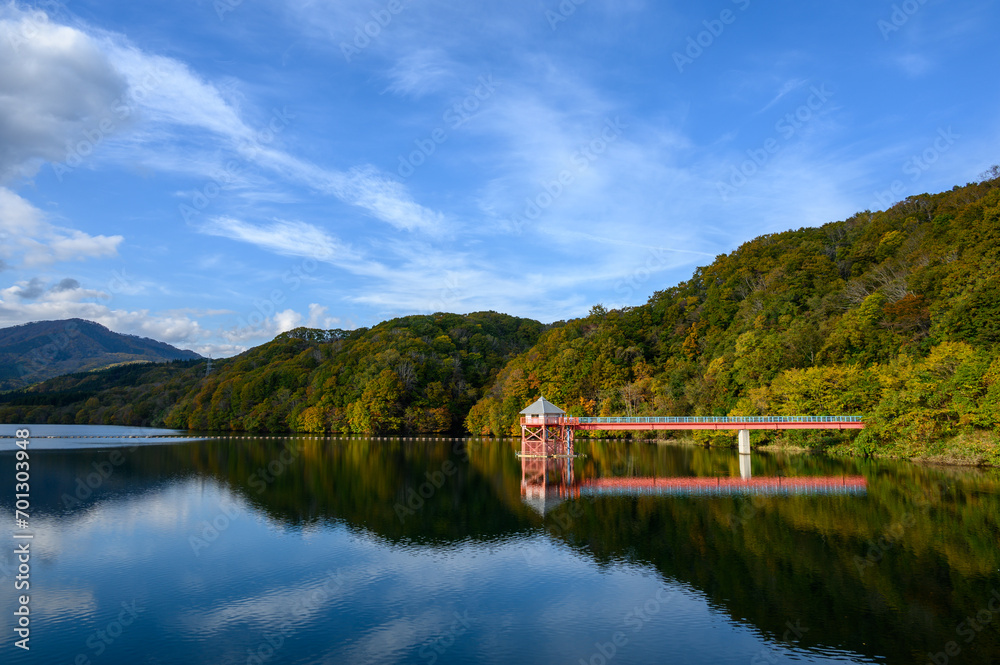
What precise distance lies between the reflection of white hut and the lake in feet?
46.6

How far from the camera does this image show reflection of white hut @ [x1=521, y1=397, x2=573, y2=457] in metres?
48.7

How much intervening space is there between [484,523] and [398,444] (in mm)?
44814

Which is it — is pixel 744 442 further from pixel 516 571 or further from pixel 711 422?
pixel 516 571

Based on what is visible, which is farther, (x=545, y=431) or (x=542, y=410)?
(x=545, y=431)

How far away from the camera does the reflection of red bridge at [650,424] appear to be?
46688 millimetres

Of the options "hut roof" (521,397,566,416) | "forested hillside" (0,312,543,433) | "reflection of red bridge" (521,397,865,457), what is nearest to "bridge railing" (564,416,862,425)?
"reflection of red bridge" (521,397,865,457)

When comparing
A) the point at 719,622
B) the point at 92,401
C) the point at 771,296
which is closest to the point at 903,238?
the point at 771,296

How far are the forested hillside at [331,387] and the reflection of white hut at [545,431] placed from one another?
35.3 meters

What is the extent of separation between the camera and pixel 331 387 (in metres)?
93.6

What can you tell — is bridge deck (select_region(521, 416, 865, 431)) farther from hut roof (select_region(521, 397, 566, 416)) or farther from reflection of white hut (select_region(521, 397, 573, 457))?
hut roof (select_region(521, 397, 566, 416))

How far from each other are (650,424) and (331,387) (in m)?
59.2

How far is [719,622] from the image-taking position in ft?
44.1

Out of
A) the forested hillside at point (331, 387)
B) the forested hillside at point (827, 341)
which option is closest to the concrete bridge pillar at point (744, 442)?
the forested hillside at point (827, 341)

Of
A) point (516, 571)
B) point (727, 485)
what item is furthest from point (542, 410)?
point (516, 571)
